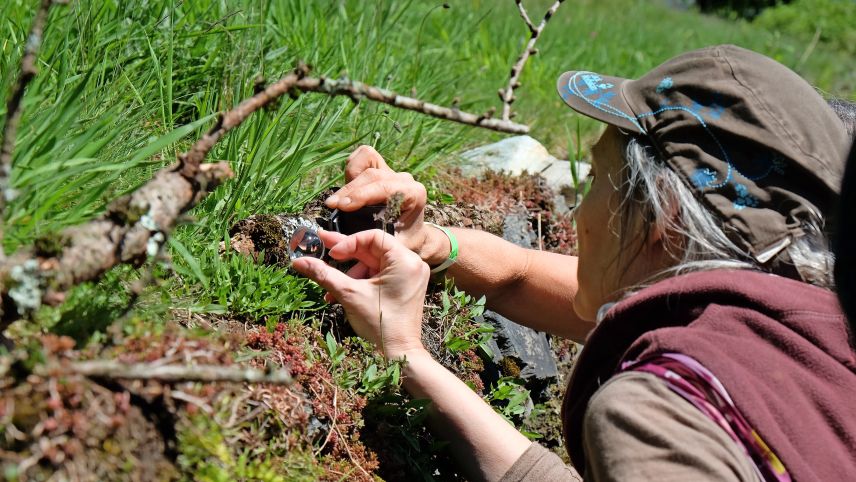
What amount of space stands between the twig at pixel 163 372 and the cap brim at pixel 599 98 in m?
1.04

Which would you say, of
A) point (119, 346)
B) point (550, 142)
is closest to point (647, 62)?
point (550, 142)

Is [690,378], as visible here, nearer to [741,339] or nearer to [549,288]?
[741,339]

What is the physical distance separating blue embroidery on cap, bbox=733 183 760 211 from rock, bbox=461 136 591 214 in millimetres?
2030

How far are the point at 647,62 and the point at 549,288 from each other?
15.2 ft

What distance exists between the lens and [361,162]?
2783 millimetres

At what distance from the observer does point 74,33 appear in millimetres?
2781

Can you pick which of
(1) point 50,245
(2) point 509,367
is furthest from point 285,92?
(2) point 509,367

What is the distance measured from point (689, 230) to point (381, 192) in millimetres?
967

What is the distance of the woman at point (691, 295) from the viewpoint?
1.68 meters

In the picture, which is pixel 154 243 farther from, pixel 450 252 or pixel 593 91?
pixel 450 252

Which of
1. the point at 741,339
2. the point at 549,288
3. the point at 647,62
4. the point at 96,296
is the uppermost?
the point at 741,339

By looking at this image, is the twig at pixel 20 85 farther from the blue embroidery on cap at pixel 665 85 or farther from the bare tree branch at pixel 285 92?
the blue embroidery on cap at pixel 665 85

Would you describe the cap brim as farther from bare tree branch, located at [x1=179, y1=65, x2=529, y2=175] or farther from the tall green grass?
the tall green grass

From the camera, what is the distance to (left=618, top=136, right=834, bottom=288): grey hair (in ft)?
6.34
